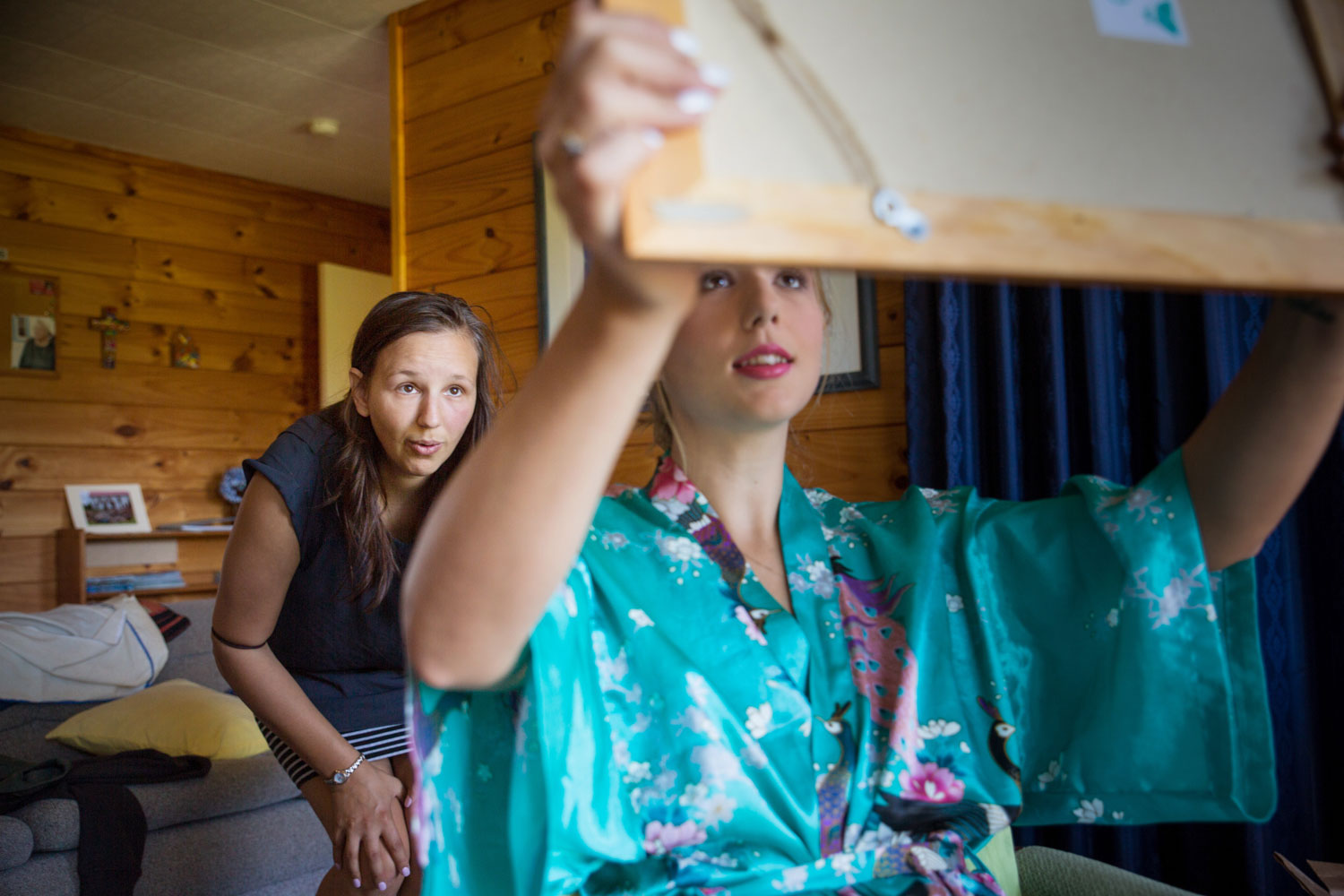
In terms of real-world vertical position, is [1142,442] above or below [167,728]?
above

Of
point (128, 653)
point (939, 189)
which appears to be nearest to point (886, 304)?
point (939, 189)

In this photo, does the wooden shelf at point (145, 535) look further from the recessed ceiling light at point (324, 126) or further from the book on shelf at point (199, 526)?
the recessed ceiling light at point (324, 126)

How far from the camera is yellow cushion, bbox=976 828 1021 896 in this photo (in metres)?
1.03

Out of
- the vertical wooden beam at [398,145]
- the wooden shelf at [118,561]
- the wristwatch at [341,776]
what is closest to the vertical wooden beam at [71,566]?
the wooden shelf at [118,561]

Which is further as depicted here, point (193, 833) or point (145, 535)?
point (145, 535)

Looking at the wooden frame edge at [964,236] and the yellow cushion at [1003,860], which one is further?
the yellow cushion at [1003,860]

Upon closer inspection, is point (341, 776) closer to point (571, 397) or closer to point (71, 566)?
point (571, 397)

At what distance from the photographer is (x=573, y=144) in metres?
0.44

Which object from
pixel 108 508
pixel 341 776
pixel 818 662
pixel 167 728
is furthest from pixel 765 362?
pixel 108 508

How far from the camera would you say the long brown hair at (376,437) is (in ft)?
4.77

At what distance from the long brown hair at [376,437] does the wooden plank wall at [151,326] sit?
3.32m

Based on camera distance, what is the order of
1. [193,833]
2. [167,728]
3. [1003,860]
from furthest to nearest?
[167,728] < [193,833] < [1003,860]

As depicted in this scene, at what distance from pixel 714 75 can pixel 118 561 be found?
458cm

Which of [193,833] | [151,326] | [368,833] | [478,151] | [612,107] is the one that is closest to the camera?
[612,107]
